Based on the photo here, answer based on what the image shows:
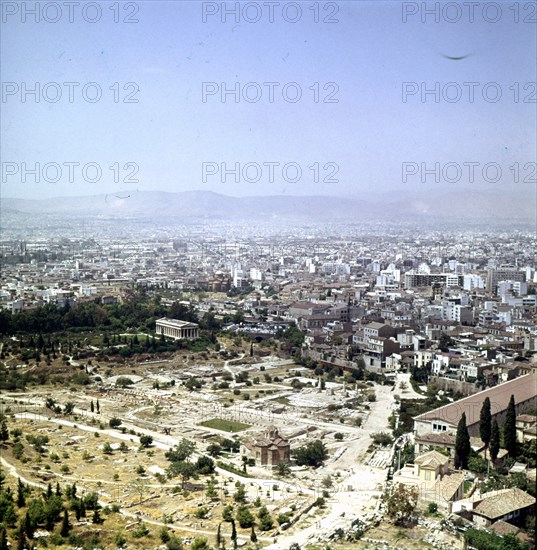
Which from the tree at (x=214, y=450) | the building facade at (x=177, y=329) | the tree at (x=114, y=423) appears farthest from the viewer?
the building facade at (x=177, y=329)

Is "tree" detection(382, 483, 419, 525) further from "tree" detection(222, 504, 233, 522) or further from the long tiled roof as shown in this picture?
"tree" detection(222, 504, 233, 522)

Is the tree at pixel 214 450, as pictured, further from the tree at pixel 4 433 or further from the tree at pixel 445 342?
the tree at pixel 445 342

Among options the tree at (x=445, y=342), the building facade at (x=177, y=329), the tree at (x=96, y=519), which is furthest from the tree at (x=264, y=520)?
the building facade at (x=177, y=329)

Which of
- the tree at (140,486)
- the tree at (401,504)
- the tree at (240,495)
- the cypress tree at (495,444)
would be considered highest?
the cypress tree at (495,444)

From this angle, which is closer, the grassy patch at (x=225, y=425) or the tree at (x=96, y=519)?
the tree at (x=96, y=519)

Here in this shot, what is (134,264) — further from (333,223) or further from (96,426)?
(96,426)

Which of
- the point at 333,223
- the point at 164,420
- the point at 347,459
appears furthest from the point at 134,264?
the point at 347,459
